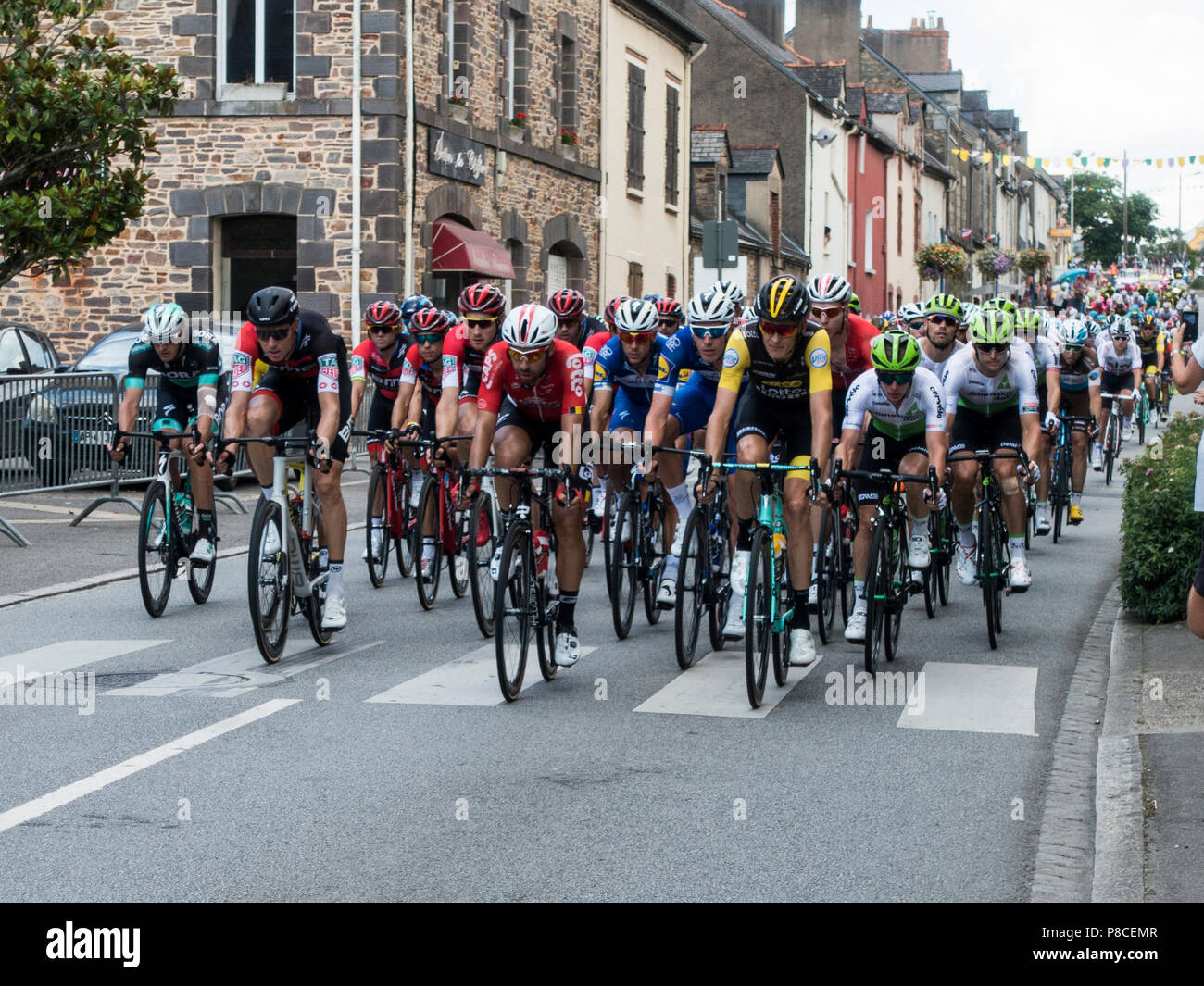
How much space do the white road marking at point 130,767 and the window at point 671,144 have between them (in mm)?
29970

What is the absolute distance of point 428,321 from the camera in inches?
441

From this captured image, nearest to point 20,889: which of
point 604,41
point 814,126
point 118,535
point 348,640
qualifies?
point 348,640

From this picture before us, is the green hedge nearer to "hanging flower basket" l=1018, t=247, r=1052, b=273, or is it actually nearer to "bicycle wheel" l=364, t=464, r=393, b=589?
"bicycle wheel" l=364, t=464, r=393, b=589

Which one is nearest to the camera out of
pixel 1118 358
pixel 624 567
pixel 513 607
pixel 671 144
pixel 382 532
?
pixel 513 607

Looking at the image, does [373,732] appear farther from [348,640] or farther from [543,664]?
[348,640]

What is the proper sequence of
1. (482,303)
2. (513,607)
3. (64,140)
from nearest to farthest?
(513,607)
(482,303)
(64,140)

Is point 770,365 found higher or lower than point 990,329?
lower

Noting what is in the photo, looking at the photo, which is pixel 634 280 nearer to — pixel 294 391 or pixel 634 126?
pixel 634 126

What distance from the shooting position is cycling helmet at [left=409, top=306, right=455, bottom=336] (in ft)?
36.8

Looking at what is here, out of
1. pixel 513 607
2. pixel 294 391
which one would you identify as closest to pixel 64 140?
pixel 294 391

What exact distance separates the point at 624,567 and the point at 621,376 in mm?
1471
